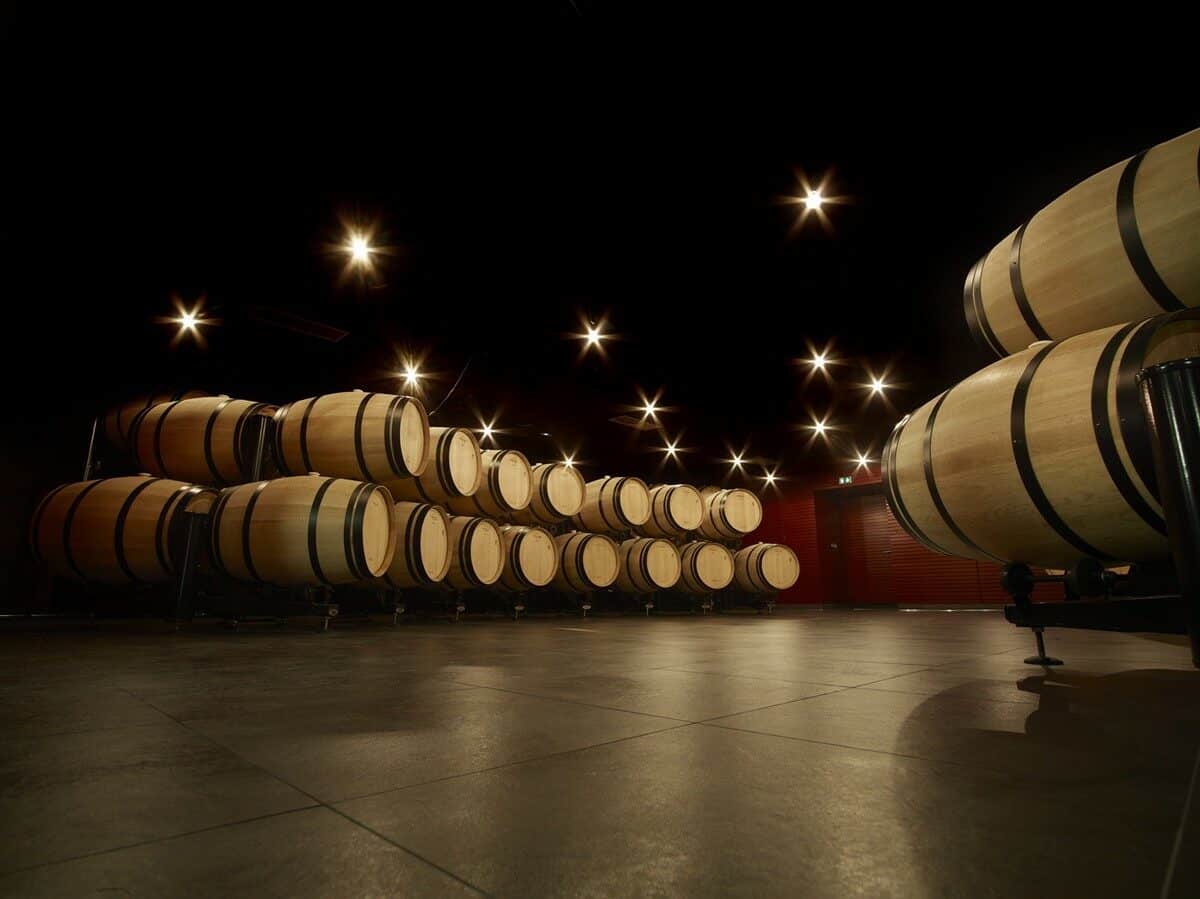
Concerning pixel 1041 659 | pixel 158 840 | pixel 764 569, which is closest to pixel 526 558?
pixel 764 569

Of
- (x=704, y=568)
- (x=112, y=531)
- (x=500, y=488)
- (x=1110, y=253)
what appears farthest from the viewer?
(x=704, y=568)

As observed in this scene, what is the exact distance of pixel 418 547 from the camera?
243 inches

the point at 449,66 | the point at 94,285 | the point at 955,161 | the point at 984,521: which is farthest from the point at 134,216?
the point at 955,161

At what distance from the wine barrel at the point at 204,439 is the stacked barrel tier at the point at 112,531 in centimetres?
44

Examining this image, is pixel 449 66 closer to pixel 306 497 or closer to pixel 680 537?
pixel 306 497

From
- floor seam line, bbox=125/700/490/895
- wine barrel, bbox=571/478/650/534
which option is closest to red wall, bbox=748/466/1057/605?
wine barrel, bbox=571/478/650/534

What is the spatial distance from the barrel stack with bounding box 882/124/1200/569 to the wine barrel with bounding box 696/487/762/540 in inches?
346

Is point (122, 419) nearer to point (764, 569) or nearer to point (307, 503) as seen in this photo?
point (307, 503)

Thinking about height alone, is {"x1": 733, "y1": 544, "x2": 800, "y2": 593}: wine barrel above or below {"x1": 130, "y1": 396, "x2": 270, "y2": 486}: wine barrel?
below

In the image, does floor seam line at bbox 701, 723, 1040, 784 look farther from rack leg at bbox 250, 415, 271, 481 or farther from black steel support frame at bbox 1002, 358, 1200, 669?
rack leg at bbox 250, 415, 271, 481

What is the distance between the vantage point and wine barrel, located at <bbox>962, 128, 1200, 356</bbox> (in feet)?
5.47

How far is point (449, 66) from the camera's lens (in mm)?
3881

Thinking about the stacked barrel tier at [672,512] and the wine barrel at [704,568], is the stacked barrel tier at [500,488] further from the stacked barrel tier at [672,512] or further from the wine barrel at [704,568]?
the wine barrel at [704,568]

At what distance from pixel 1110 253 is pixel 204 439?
707 cm
